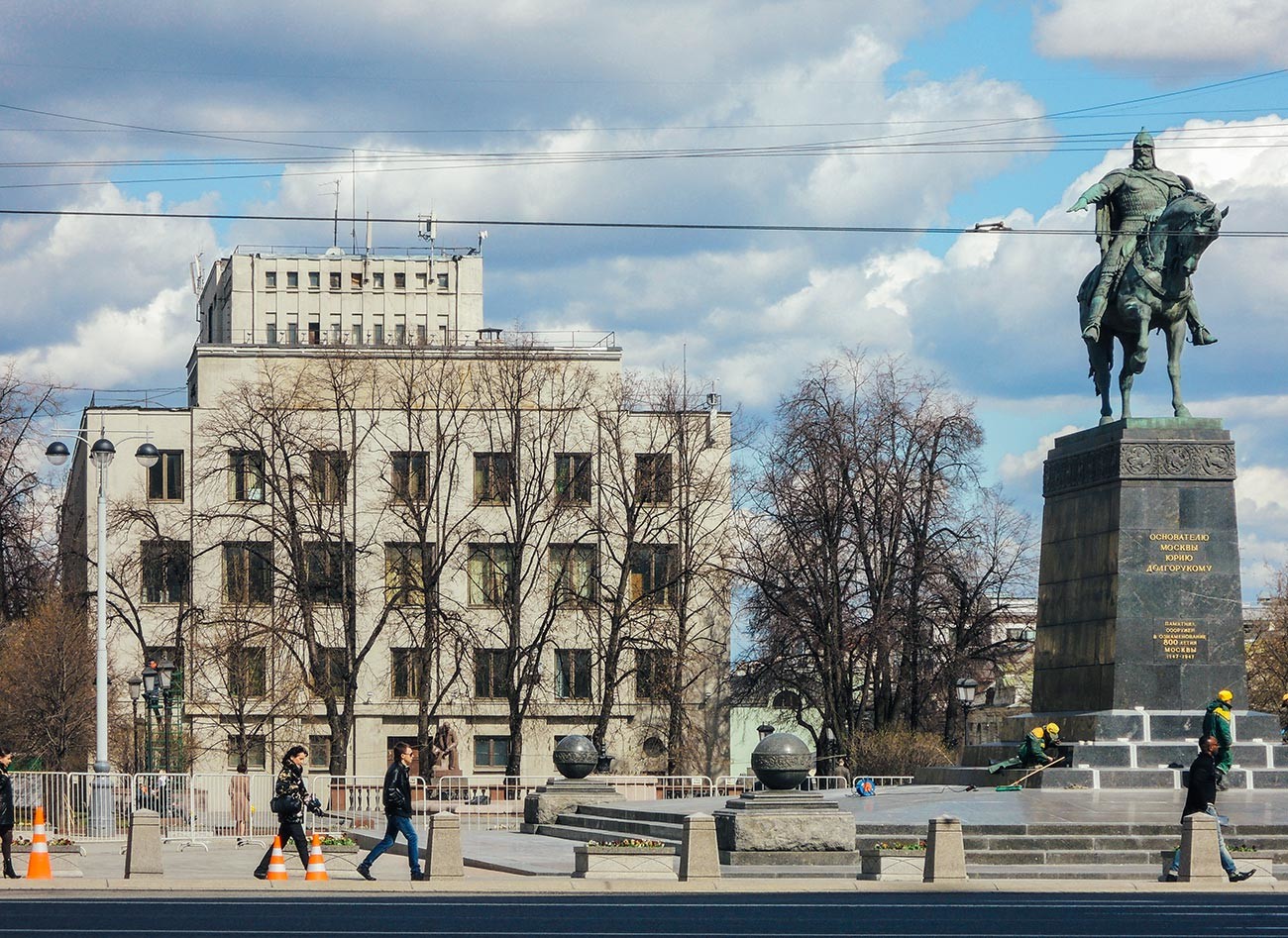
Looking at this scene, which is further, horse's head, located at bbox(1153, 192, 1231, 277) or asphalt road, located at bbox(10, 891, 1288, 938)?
horse's head, located at bbox(1153, 192, 1231, 277)

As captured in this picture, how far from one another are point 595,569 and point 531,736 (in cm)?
852

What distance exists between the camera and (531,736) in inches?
2975

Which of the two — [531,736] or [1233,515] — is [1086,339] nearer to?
[1233,515]

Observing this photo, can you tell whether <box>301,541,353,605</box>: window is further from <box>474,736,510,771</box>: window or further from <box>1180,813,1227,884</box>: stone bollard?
<box>1180,813,1227,884</box>: stone bollard

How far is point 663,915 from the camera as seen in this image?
2066 cm

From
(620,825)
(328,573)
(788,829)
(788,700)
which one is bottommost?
(620,825)

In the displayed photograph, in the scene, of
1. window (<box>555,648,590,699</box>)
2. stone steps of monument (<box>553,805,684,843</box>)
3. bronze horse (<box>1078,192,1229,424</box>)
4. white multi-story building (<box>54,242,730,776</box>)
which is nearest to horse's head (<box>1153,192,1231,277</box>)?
bronze horse (<box>1078,192,1229,424</box>)

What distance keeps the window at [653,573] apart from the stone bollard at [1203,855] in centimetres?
4230

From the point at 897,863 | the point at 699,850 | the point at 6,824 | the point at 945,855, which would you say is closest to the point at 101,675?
the point at 6,824

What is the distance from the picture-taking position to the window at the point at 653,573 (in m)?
68.4

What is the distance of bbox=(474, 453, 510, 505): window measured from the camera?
232 ft

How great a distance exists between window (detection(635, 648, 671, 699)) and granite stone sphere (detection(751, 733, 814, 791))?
1481 inches

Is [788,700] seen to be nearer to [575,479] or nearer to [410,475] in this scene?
[575,479]

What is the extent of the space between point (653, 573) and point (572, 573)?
3.11 metres
